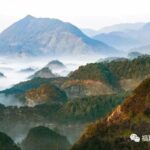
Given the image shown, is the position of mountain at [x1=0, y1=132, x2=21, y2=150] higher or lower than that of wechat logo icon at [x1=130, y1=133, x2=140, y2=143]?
lower

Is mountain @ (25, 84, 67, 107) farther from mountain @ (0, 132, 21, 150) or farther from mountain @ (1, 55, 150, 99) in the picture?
mountain @ (0, 132, 21, 150)

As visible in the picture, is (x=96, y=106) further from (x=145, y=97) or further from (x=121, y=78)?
(x=145, y=97)

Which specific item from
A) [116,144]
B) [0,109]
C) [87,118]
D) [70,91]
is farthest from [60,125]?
[116,144]

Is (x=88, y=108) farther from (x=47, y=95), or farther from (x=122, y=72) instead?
(x=122, y=72)

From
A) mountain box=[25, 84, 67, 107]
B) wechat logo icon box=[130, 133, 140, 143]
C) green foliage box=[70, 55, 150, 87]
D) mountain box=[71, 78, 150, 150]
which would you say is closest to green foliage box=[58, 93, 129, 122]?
mountain box=[25, 84, 67, 107]

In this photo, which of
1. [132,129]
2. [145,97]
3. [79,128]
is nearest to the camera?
[132,129]

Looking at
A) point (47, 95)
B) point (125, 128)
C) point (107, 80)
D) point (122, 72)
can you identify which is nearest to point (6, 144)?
point (125, 128)
